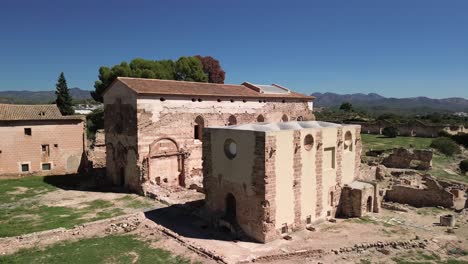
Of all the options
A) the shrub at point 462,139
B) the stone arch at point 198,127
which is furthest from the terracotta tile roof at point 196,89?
the shrub at point 462,139

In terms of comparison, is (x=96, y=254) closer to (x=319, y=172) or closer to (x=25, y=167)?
(x=319, y=172)

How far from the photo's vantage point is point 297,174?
16578 millimetres

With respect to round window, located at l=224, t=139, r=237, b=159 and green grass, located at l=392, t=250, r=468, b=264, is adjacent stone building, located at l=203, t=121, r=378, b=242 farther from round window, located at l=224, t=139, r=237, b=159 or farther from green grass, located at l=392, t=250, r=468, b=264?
green grass, located at l=392, t=250, r=468, b=264

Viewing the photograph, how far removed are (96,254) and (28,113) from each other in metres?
19.5

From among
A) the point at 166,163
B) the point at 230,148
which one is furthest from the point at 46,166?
the point at 230,148

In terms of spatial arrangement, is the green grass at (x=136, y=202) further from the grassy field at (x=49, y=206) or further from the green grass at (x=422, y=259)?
the green grass at (x=422, y=259)

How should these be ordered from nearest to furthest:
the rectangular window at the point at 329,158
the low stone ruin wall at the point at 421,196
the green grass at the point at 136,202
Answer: the rectangular window at the point at 329,158 < the green grass at the point at 136,202 < the low stone ruin wall at the point at 421,196

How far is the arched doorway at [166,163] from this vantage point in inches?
917

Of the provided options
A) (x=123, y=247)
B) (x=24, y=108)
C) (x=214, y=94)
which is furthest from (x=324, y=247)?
(x=24, y=108)

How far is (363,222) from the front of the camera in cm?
1817

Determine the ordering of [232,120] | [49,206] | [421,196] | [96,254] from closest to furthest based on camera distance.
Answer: [96,254], [49,206], [421,196], [232,120]

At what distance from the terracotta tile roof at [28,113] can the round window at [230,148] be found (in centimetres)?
1786

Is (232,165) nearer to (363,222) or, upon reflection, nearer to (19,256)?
(363,222)

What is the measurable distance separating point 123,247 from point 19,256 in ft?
12.9
